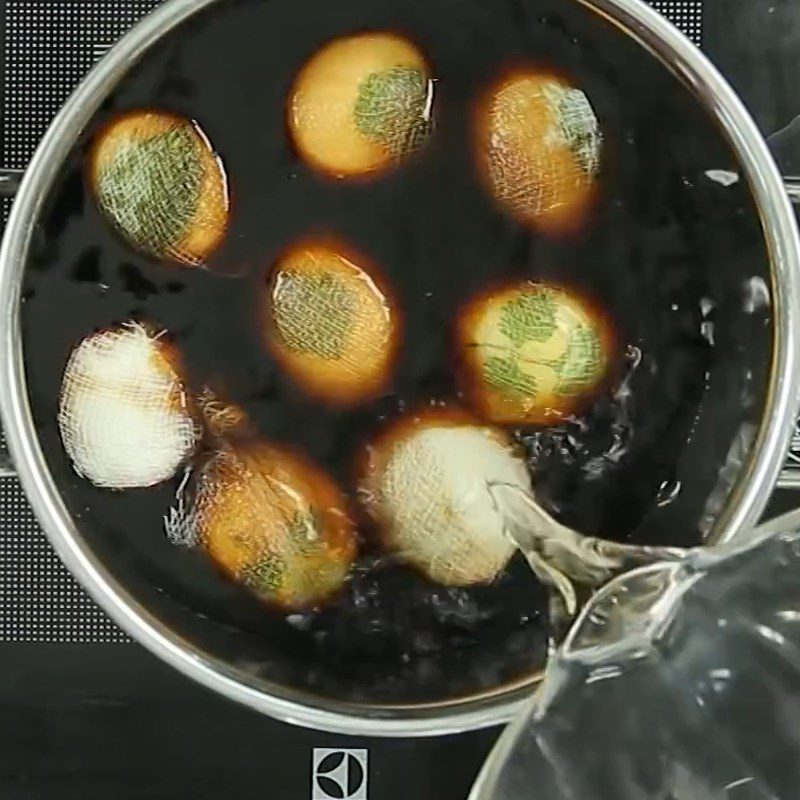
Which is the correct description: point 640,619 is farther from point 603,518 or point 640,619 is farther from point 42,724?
point 42,724

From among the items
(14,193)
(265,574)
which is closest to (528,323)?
(265,574)

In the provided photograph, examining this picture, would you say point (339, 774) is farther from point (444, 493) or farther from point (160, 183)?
point (160, 183)

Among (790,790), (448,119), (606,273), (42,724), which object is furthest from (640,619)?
(42,724)

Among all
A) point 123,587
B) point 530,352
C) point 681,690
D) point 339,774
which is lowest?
point 339,774

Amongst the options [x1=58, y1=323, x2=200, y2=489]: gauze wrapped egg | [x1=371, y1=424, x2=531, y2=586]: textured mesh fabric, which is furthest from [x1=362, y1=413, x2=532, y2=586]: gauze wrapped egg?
[x1=58, y1=323, x2=200, y2=489]: gauze wrapped egg

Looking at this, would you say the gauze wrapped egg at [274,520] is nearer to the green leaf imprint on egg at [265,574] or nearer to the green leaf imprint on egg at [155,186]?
the green leaf imprint on egg at [265,574]

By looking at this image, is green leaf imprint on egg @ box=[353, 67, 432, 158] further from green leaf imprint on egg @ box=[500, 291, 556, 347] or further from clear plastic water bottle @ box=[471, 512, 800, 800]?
clear plastic water bottle @ box=[471, 512, 800, 800]

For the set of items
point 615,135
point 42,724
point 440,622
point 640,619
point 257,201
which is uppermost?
point 615,135
